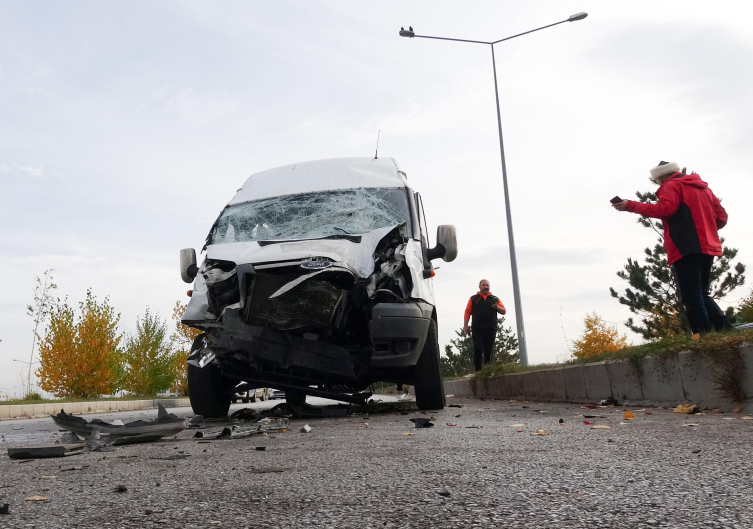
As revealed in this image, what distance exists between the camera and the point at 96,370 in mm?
21781

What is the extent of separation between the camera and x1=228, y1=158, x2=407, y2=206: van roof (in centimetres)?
713

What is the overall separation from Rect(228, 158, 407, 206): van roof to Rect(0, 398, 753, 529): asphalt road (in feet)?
11.0

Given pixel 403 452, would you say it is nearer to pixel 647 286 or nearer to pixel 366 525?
pixel 366 525

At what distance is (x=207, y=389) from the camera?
6.65 metres

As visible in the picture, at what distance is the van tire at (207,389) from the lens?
6652mm

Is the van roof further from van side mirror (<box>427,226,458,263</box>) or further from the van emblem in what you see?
the van emblem

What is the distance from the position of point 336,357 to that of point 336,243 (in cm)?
100

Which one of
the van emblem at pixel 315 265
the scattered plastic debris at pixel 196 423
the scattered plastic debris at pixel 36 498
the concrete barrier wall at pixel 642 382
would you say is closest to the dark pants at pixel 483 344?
the concrete barrier wall at pixel 642 382

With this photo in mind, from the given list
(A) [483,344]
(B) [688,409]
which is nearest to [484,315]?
(A) [483,344]

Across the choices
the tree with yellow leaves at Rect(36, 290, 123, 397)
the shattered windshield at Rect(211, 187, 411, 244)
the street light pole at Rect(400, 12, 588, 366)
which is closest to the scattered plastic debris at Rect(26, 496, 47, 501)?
the shattered windshield at Rect(211, 187, 411, 244)

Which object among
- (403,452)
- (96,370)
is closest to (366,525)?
(403,452)

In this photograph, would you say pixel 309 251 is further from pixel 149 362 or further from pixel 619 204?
pixel 149 362

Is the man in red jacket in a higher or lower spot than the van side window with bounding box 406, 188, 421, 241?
lower

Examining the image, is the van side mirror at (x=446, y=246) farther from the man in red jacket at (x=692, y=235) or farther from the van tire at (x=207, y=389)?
the van tire at (x=207, y=389)
